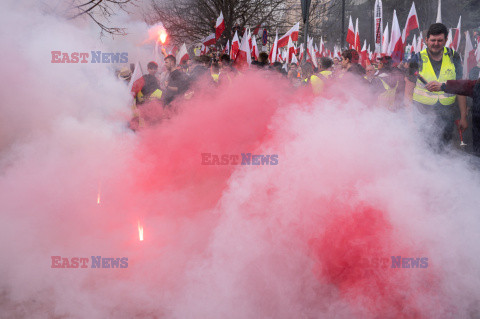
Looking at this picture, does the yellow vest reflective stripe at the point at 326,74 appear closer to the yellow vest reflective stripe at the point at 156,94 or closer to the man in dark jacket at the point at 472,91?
the man in dark jacket at the point at 472,91

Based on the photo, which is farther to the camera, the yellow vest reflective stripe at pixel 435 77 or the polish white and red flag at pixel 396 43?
the polish white and red flag at pixel 396 43

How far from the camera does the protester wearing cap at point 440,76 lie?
4.32 m

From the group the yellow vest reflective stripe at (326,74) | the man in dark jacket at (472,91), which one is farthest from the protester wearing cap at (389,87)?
the yellow vest reflective stripe at (326,74)

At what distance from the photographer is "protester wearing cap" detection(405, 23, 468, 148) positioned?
4.32 m

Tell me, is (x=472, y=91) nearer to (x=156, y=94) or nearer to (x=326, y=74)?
(x=326, y=74)

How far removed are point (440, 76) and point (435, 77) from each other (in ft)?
0.16

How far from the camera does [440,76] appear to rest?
4336 millimetres

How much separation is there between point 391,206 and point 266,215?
0.90 m

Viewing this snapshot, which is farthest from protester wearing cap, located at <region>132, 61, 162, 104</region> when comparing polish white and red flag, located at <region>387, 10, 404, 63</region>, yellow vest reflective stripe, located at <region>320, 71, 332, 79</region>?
polish white and red flag, located at <region>387, 10, 404, 63</region>

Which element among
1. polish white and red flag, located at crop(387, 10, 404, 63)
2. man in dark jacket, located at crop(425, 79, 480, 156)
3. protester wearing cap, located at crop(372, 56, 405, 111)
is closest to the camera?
man in dark jacket, located at crop(425, 79, 480, 156)

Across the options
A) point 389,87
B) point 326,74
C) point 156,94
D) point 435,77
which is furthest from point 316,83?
point 156,94

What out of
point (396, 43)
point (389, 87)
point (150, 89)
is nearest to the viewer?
point (389, 87)

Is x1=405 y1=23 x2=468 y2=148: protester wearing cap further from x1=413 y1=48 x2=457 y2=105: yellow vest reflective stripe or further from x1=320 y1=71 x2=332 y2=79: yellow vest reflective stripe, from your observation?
x1=320 y1=71 x2=332 y2=79: yellow vest reflective stripe

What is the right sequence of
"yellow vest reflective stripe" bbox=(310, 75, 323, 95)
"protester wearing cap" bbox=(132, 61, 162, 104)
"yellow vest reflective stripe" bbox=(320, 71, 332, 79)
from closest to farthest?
"yellow vest reflective stripe" bbox=(310, 75, 323, 95)
"yellow vest reflective stripe" bbox=(320, 71, 332, 79)
"protester wearing cap" bbox=(132, 61, 162, 104)
